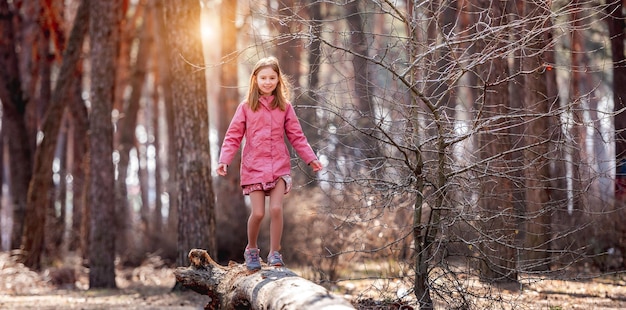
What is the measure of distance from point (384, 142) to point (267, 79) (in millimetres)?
1263

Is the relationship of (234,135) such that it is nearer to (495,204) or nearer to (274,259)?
(274,259)

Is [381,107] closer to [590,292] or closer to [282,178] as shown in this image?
[282,178]

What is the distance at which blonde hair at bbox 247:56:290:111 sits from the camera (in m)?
7.19

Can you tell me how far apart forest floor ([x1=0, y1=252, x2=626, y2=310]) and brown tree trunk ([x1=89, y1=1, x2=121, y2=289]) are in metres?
0.58

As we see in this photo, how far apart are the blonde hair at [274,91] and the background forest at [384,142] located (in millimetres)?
115

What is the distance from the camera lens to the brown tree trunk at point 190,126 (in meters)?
11.0

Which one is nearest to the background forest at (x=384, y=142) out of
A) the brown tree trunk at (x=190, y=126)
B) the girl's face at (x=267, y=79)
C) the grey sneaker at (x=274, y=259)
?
the brown tree trunk at (x=190, y=126)

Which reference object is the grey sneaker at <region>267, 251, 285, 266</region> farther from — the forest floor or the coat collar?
the coat collar

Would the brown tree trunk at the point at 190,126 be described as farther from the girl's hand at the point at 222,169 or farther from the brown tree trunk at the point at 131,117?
the brown tree trunk at the point at 131,117

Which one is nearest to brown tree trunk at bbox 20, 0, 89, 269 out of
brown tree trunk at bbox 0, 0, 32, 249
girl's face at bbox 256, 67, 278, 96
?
brown tree trunk at bbox 0, 0, 32, 249

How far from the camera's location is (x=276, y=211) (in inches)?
274

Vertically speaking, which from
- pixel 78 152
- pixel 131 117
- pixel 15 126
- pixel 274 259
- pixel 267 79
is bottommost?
pixel 274 259

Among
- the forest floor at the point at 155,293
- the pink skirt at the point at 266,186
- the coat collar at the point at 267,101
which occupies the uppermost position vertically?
the coat collar at the point at 267,101

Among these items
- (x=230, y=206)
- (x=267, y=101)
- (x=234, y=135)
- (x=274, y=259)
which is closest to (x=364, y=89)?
(x=267, y=101)
